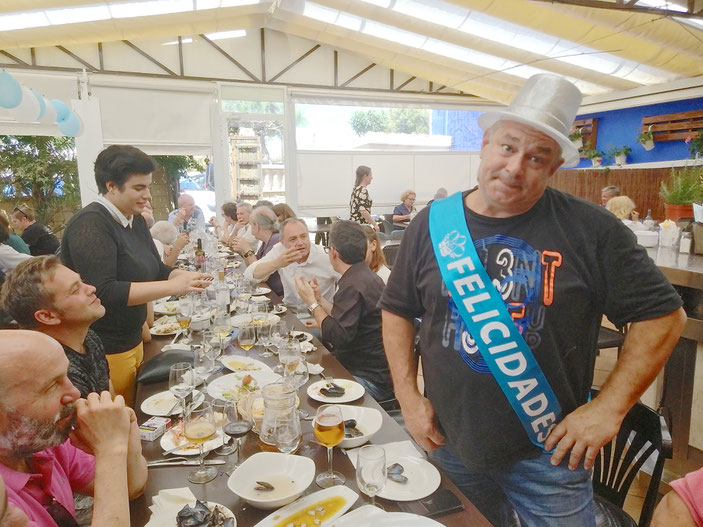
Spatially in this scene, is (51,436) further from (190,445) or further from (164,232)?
(164,232)

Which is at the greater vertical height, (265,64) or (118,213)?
(265,64)

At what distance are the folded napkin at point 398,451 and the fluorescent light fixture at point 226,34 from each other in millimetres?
8652

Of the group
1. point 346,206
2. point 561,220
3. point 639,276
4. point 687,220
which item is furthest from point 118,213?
point 346,206

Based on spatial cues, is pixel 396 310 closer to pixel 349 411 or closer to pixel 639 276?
pixel 349 411

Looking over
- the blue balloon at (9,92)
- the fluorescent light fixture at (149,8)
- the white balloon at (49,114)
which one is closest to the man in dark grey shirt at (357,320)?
the blue balloon at (9,92)

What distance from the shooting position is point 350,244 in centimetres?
268

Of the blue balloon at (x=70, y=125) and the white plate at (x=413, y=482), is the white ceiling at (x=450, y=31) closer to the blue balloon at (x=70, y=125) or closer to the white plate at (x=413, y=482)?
the blue balloon at (x=70, y=125)

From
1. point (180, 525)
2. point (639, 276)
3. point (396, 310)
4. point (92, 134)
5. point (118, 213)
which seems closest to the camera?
point (180, 525)

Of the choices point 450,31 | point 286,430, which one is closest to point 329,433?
point 286,430

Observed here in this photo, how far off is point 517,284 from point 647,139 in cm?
849

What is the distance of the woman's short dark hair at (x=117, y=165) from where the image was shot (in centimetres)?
238

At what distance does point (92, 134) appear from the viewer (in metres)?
7.72

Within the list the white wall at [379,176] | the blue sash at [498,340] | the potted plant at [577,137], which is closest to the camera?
the blue sash at [498,340]

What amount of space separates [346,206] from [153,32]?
15.6 feet
